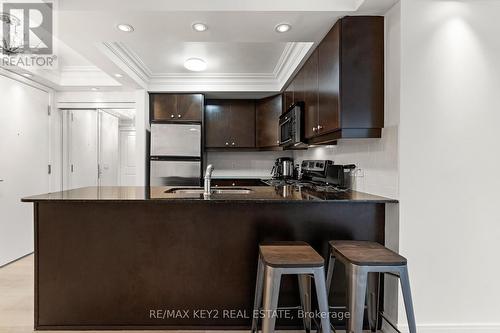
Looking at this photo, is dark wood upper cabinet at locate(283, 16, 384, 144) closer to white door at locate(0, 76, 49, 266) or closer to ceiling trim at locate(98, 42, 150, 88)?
ceiling trim at locate(98, 42, 150, 88)

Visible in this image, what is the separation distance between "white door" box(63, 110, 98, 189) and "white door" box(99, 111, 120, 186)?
92mm

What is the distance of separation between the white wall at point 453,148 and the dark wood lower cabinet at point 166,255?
1.07 ft

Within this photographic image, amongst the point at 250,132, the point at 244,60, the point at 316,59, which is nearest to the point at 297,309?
the point at 316,59

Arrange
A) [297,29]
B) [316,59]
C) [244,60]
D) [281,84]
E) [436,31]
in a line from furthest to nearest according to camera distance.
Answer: [281,84] < [244,60] < [316,59] < [297,29] < [436,31]

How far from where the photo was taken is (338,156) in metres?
3.07

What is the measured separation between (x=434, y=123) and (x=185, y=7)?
180 cm

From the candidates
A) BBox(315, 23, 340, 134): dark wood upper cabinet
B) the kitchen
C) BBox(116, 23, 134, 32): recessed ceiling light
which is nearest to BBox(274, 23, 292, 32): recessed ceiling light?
the kitchen

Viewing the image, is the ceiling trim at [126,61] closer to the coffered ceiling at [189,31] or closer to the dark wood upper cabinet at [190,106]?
the coffered ceiling at [189,31]

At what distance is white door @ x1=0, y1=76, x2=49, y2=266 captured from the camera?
3.39 m

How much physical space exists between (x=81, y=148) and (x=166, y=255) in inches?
134

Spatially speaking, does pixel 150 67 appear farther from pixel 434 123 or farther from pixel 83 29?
pixel 434 123

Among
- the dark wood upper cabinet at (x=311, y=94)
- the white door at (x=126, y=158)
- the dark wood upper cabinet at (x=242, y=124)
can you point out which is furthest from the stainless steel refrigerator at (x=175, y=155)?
the dark wood upper cabinet at (x=311, y=94)

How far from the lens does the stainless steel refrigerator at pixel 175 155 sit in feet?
14.1

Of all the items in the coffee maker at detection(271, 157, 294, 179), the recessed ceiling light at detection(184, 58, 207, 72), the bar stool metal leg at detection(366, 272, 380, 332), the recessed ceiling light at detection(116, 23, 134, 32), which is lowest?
the bar stool metal leg at detection(366, 272, 380, 332)
